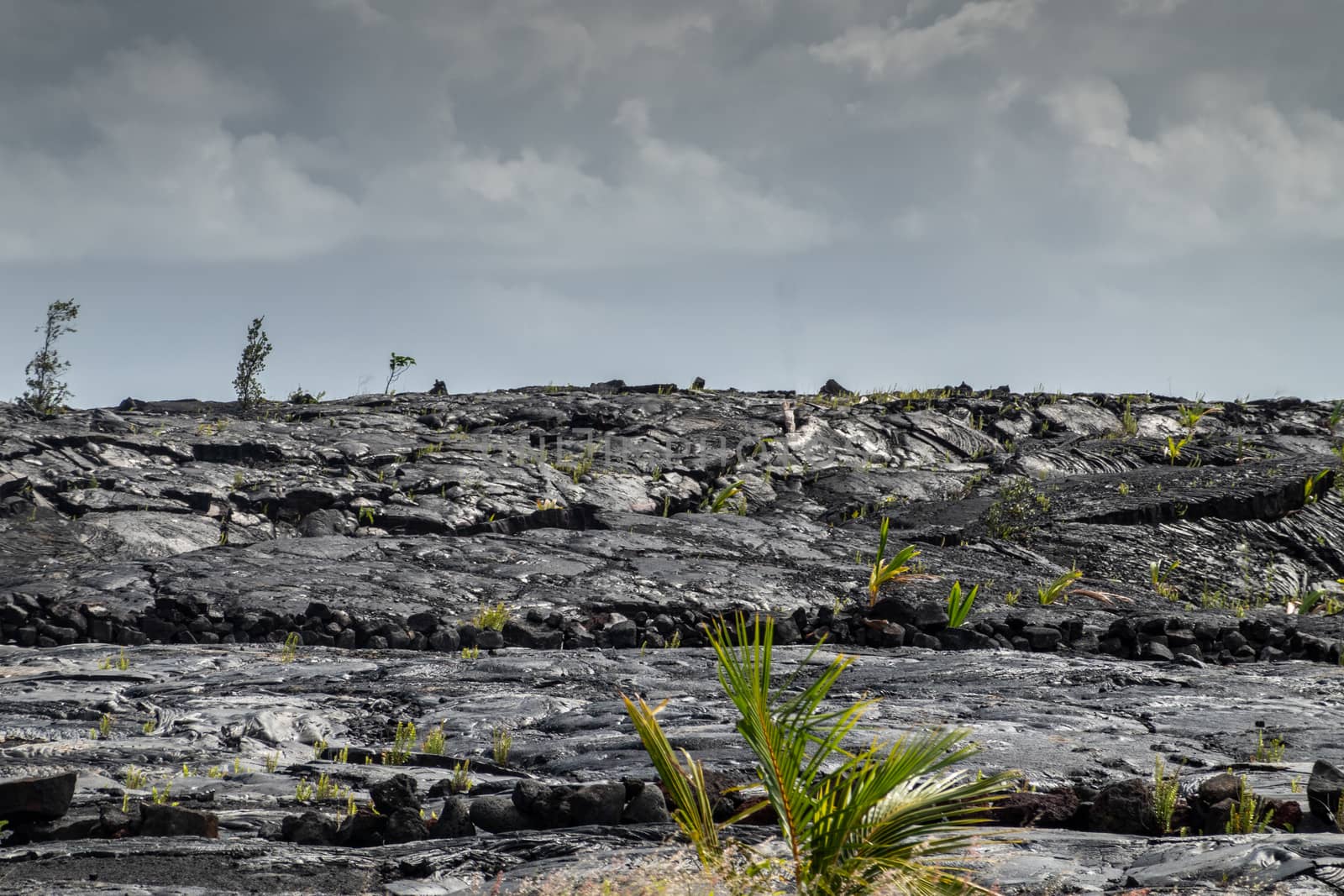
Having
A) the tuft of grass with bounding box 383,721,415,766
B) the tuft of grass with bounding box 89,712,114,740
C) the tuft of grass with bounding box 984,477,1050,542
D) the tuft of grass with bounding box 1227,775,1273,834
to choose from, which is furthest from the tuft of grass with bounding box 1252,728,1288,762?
the tuft of grass with bounding box 984,477,1050,542

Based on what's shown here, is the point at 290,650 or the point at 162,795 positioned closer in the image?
the point at 162,795

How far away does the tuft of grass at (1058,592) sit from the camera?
1065 centimetres

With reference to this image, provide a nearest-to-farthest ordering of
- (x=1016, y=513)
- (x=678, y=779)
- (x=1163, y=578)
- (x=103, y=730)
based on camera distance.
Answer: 1. (x=678, y=779)
2. (x=103, y=730)
3. (x=1163, y=578)
4. (x=1016, y=513)

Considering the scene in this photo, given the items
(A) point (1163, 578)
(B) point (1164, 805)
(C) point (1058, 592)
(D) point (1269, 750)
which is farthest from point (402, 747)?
(A) point (1163, 578)

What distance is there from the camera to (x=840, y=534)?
46.7 ft

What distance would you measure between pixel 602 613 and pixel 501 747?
5.10 meters

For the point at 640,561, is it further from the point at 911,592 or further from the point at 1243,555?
the point at 1243,555

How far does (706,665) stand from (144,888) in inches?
202

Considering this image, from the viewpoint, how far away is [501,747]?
4.74 m

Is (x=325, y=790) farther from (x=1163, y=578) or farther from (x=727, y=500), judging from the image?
(x=727, y=500)

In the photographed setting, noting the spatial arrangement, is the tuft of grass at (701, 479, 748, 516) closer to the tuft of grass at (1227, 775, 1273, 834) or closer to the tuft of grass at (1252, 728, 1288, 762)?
the tuft of grass at (1252, 728, 1288, 762)

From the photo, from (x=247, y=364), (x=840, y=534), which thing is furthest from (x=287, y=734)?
(x=247, y=364)

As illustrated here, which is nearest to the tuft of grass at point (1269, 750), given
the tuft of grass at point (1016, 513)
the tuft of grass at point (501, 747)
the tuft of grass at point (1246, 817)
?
the tuft of grass at point (1246, 817)

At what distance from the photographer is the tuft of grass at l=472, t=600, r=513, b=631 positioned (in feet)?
29.8
